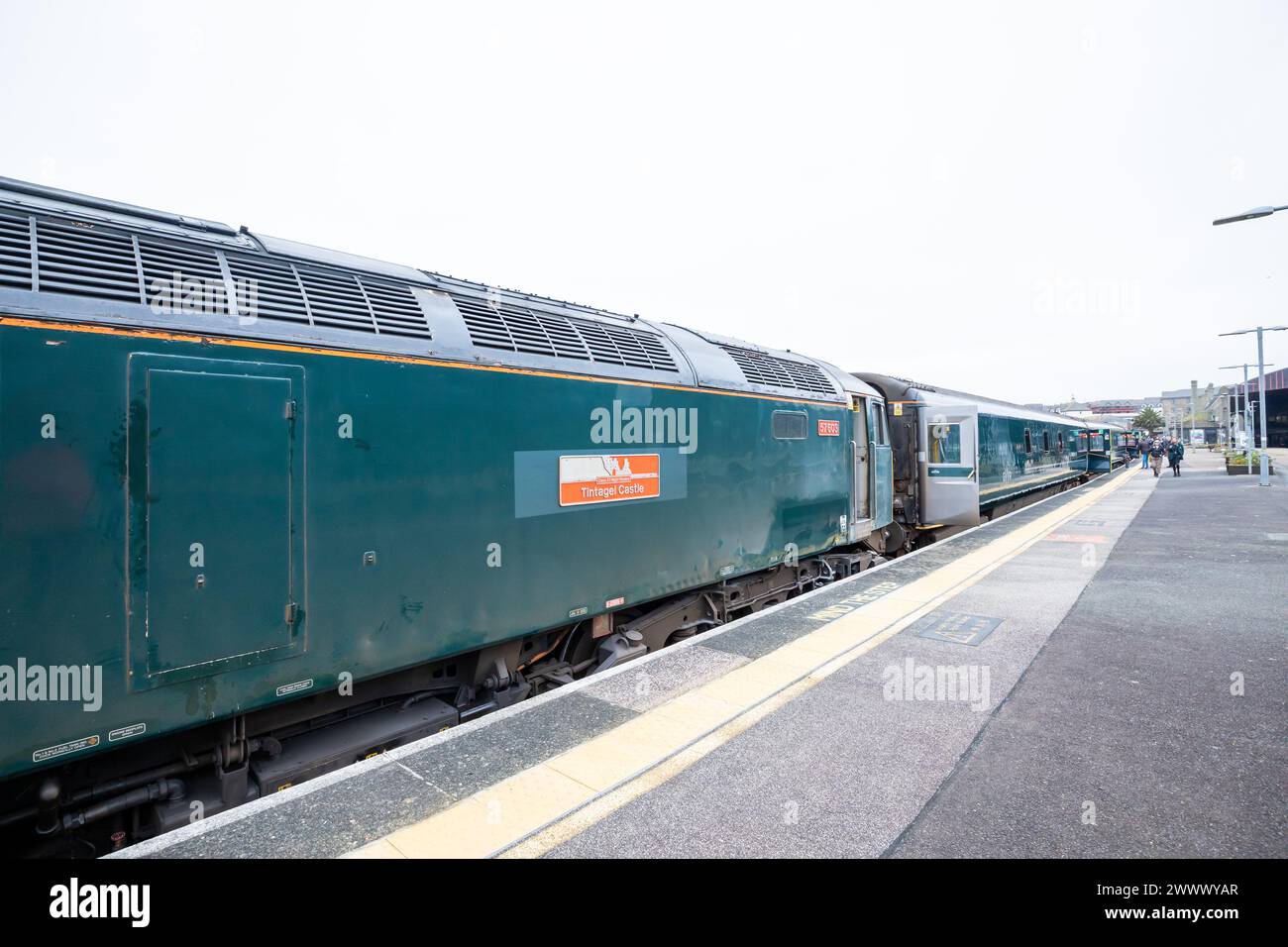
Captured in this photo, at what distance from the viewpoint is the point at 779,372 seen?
7.64m

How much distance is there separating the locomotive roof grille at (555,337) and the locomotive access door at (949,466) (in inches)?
307

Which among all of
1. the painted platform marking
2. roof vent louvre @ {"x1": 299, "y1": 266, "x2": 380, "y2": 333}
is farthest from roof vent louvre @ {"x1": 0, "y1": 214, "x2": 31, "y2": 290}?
the painted platform marking

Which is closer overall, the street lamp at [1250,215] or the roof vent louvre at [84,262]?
the roof vent louvre at [84,262]

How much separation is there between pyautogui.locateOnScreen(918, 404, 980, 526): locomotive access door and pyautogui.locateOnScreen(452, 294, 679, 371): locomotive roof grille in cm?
780

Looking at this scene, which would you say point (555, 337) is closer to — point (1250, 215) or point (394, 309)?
point (394, 309)

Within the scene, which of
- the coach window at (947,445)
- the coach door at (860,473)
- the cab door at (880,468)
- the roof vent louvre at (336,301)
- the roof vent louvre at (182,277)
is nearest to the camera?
the roof vent louvre at (182,277)

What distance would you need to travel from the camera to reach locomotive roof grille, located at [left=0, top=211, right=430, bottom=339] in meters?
2.67

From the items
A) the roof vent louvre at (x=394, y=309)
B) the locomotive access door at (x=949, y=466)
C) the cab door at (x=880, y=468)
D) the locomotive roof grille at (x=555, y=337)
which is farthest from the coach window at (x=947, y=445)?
the roof vent louvre at (x=394, y=309)

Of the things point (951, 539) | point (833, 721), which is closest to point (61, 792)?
point (833, 721)

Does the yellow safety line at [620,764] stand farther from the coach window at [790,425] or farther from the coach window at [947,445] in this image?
the coach window at [947,445]

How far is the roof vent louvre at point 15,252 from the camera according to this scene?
2.54m

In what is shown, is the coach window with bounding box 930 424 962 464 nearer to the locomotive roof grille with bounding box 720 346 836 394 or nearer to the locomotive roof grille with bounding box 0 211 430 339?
the locomotive roof grille with bounding box 720 346 836 394
